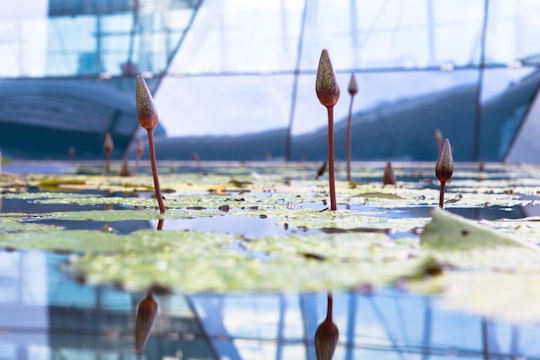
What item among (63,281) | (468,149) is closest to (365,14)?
(468,149)

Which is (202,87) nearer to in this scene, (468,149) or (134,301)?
(468,149)

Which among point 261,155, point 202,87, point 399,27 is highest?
point 399,27

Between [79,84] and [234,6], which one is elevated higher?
[234,6]

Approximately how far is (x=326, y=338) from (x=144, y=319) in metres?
0.15

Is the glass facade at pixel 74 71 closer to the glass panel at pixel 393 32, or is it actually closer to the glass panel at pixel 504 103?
the glass panel at pixel 393 32

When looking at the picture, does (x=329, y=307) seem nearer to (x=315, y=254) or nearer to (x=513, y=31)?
(x=315, y=254)

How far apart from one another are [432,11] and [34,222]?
297 inches

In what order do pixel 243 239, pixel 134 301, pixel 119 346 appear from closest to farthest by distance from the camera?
pixel 119 346, pixel 134 301, pixel 243 239

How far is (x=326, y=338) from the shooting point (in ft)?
1.81

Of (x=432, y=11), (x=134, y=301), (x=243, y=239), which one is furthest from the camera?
(x=432, y=11)

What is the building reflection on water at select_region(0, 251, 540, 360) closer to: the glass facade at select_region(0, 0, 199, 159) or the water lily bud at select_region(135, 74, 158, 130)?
the water lily bud at select_region(135, 74, 158, 130)

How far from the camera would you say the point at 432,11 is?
8.24 m

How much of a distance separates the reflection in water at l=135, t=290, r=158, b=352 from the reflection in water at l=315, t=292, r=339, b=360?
0.42 feet

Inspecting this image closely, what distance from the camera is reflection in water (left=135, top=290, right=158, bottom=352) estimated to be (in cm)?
53
